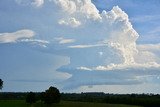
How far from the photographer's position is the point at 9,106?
146 metres

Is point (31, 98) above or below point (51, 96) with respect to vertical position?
above

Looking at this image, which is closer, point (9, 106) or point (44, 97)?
point (9, 106)

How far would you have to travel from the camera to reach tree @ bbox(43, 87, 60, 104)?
513 feet

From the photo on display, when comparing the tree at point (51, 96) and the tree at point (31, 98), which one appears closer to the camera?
the tree at point (51, 96)

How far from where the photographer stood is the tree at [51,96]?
513 ft

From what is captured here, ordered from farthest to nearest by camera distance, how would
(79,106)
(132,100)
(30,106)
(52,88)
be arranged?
(132,100) < (52,88) < (30,106) < (79,106)

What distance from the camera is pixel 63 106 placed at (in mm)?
146125

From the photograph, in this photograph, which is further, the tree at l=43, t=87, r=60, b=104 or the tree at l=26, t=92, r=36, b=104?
the tree at l=26, t=92, r=36, b=104

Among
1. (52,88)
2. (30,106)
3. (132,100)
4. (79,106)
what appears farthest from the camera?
(132,100)

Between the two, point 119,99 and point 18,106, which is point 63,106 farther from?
point 119,99

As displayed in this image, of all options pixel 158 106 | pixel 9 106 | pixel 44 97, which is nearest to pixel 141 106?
pixel 158 106

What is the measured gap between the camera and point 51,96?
156500 mm

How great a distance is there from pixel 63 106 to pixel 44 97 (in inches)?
524

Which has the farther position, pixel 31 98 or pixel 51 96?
pixel 31 98
